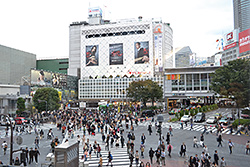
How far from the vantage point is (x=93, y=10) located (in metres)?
99.1

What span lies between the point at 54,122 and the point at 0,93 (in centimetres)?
2845

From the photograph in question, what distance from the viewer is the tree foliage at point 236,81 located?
31.4m

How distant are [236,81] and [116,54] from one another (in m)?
61.2

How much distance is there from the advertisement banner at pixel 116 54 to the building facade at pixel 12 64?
38496mm

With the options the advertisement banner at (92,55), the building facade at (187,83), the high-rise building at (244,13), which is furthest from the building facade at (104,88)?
the high-rise building at (244,13)

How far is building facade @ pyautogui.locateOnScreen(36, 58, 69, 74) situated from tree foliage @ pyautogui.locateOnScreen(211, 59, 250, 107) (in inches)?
3420

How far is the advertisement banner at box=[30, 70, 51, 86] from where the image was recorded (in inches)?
2557

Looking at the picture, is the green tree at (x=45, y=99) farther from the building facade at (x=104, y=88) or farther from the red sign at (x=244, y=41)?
the building facade at (x=104, y=88)

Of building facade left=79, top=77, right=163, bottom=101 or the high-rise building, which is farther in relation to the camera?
building facade left=79, top=77, right=163, bottom=101

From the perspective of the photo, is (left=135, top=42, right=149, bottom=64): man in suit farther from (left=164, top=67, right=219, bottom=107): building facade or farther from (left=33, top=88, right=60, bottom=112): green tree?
(left=33, top=88, right=60, bottom=112): green tree

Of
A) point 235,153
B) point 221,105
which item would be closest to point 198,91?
point 221,105

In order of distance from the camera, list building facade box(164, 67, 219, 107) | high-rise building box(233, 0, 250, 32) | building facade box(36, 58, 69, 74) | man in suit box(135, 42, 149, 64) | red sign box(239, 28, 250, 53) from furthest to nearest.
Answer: building facade box(36, 58, 69, 74), man in suit box(135, 42, 149, 64), building facade box(164, 67, 219, 107), red sign box(239, 28, 250, 53), high-rise building box(233, 0, 250, 32)

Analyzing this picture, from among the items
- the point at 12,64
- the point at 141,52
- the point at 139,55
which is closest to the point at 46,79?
the point at 12,64

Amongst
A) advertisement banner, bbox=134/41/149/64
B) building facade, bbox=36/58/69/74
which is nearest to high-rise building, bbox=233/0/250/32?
advertisement banner, bbox=134/41/149/64
